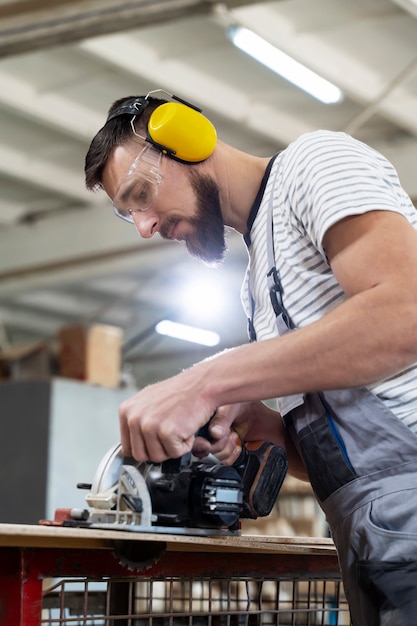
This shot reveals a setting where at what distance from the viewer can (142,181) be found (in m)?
1.66

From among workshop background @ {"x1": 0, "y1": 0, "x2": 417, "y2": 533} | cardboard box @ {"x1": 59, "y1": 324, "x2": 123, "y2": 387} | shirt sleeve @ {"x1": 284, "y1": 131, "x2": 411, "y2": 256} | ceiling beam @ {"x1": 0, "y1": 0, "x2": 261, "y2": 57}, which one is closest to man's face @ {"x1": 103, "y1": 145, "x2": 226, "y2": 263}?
shirt sleeve @ {"x1": 284, "y1": 131, "x2": 411, "y2": 256}

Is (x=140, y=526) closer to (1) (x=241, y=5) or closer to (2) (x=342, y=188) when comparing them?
(2) (x=342, y=188)

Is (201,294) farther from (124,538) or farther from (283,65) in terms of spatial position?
(124,538)

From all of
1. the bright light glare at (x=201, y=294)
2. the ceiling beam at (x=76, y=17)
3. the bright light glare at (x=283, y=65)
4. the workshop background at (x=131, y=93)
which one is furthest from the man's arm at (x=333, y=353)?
the bright light glare at (x=201, y=294)

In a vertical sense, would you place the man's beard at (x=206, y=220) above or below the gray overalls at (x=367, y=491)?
above

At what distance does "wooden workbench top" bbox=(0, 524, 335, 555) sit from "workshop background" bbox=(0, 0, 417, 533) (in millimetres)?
1828

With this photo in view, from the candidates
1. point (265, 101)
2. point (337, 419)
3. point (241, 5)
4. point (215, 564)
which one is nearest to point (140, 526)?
point (215, 564)

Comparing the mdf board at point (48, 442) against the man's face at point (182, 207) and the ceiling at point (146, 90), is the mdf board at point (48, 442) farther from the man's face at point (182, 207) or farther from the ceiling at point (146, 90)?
the man's face at point (182, 207)

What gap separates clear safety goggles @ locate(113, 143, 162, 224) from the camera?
5.43 feet

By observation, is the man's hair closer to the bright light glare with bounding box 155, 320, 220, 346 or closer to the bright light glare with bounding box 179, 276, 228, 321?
the bright light glare with bounding box 179, 276, 228, 321

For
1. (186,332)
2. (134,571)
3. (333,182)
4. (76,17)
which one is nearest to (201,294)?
(186,332)

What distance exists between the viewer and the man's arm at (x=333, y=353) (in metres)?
1.21

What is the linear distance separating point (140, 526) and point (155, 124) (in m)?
0.76

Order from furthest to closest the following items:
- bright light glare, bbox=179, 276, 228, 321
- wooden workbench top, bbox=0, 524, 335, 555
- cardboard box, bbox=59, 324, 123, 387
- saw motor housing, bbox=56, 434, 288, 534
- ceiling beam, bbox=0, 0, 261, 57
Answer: bright light glare, bbox=179, 276, 228, 321 → cardboard box, bbox=59, 324, 123, 387 → ceiling beam, bbox=0, 0, 261, 57 → saw motor housing, bbox=56, 434, 288, 534 → wooden workbench top, bbox=0, 524, 335, 555
